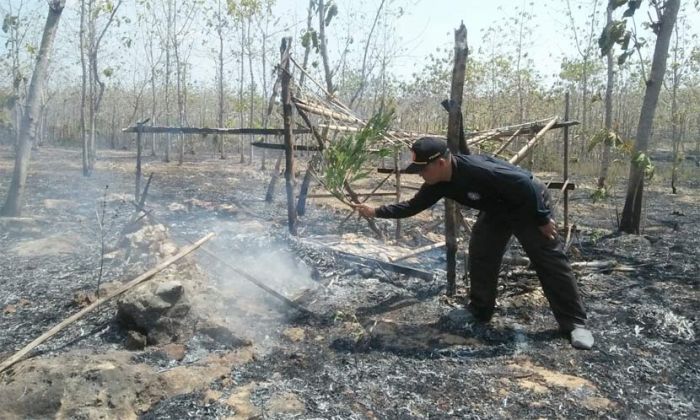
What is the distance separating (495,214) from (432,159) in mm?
783

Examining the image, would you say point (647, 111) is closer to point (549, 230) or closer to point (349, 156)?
point (549, 230)

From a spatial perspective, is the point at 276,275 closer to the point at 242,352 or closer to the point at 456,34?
the point at 242,352

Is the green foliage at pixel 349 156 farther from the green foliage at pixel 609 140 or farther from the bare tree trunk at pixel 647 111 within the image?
the bare tree trunk at pixel 647 111

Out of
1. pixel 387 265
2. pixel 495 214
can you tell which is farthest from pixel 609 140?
pixel 495 214

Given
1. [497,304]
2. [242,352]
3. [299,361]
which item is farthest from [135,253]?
[497,304]

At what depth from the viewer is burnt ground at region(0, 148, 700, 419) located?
293 centimetres

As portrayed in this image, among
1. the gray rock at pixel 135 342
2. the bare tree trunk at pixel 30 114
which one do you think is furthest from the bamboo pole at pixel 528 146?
the bare tree trunk at pixel 30 114

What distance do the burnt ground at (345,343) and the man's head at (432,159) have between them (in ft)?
4.39

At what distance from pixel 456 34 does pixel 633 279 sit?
3.48 m

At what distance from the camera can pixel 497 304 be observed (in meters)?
4.62

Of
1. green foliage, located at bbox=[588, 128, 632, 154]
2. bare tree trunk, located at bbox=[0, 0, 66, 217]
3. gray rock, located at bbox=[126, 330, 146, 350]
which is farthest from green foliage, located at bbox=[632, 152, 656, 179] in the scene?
bare tree trunk, located at bbox=[0, 0, 66, 217]

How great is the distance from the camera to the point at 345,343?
3.85 m

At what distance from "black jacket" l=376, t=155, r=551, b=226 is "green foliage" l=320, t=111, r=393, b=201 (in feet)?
2.01

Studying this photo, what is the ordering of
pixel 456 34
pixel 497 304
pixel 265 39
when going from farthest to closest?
pixel 265 39 < pixel 497 304 < pixel 456 34
